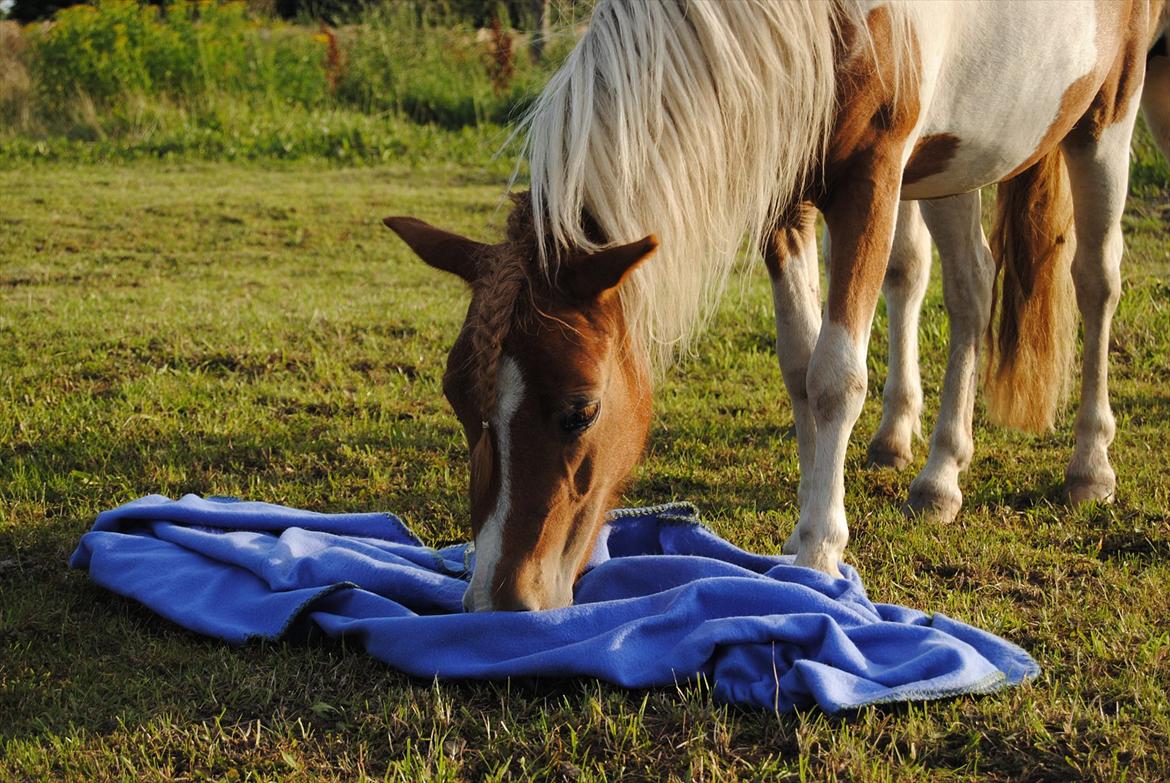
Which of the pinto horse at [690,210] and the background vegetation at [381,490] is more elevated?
the pinto horse at [690,210]

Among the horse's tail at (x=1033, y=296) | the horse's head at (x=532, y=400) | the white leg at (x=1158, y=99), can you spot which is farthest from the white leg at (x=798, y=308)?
the white leg at (x=1158, y=99)

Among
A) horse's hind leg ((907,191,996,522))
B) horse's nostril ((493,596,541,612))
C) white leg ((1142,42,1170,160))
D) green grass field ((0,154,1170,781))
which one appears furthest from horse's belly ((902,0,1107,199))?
horse's nostril ((493,596,541,612))

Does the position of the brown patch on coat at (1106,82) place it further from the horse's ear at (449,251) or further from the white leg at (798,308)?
the horse's ear at (449,251)

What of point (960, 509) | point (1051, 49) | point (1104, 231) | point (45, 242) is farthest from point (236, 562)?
point (45, 242)

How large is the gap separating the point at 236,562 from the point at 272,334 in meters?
2.97

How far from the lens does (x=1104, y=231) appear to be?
163 inches

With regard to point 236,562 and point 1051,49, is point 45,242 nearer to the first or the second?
point 236,562

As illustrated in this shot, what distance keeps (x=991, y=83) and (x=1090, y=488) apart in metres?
1.49

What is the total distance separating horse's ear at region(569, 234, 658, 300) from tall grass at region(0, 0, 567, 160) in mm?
8696

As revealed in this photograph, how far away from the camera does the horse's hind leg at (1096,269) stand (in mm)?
4055

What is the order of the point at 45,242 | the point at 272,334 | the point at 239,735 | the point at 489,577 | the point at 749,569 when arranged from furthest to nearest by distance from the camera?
the point at 45,242
the point at 272,334
the point at 749,569
the point at 489,577
the point at 239,735

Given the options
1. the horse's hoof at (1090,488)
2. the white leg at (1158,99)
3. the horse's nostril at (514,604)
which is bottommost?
the horse's hoof at (1090,488)

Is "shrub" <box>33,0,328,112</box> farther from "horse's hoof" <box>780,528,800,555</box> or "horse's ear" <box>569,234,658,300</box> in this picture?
"horse's ear" <box>569,234,658,300</box>

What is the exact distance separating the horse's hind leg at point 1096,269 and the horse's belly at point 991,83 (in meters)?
0.38
